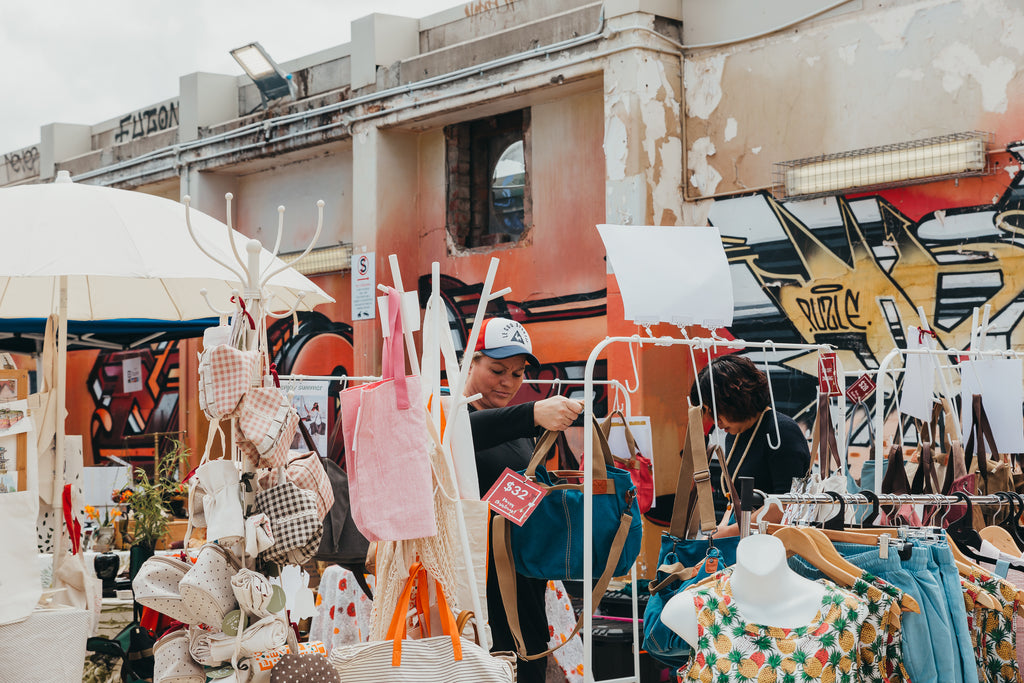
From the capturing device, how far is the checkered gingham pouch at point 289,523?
2.60 metres

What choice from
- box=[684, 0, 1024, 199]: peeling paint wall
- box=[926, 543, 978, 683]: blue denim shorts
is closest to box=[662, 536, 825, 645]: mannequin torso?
box=[926, 543, 978, 683]: blue denim shorts

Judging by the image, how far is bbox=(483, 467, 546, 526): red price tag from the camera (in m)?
3.24

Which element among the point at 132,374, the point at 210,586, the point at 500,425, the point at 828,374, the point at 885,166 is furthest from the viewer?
the point at 132,374

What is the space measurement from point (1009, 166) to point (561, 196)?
3.56m

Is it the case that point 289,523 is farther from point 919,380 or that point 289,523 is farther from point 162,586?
point 919,380

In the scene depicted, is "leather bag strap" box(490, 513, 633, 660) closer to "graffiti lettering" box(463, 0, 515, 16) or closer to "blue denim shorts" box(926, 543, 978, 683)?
"blue denim shorts" box(926, 543, 978, 683)

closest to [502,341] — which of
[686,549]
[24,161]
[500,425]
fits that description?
[500,425]

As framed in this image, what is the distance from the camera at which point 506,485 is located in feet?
10.8

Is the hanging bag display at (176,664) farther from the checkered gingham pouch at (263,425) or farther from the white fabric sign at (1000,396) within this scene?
the white fabric sign at (1000,396)

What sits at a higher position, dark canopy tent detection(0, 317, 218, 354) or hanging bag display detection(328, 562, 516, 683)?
dark canopy tent detection(0, 317, 218, 354)

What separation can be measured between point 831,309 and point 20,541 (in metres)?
5.31

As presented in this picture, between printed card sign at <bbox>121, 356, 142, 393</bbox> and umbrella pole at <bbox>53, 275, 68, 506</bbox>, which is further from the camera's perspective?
printed card sign at <bbox>121, 356, 142, 393</bbox>

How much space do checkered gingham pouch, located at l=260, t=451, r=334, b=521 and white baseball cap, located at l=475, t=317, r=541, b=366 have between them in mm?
997

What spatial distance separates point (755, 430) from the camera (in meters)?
4.12
